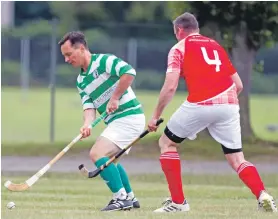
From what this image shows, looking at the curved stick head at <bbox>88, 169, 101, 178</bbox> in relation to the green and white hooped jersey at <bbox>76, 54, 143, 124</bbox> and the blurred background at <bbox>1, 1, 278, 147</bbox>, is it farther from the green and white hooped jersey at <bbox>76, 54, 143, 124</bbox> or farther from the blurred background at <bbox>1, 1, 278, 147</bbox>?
the blurred background at <bbox>1, 1, 278, 147</bbox>

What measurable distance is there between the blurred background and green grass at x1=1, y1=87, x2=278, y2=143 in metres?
0.03

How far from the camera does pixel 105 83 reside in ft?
34.6

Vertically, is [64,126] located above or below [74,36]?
below

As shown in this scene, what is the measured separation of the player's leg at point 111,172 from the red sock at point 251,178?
1123 mm

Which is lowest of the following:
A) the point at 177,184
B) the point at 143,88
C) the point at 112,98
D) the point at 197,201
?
the point at 143,88

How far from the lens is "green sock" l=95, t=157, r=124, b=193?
34.3 feet

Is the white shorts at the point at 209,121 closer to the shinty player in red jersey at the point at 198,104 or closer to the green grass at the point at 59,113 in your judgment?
the shinty player in red jersey at the point at 198,104

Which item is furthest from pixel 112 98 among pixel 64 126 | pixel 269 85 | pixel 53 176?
pixel 269 85

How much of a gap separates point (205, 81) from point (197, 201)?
6.96 feet

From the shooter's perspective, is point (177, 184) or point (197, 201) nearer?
point (177, 184)

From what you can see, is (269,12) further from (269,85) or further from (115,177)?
(269,85)

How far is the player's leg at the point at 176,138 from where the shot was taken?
1004cm

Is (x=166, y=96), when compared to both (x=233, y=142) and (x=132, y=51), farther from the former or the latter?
(x=132, y=51)

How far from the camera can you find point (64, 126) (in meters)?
29.8
